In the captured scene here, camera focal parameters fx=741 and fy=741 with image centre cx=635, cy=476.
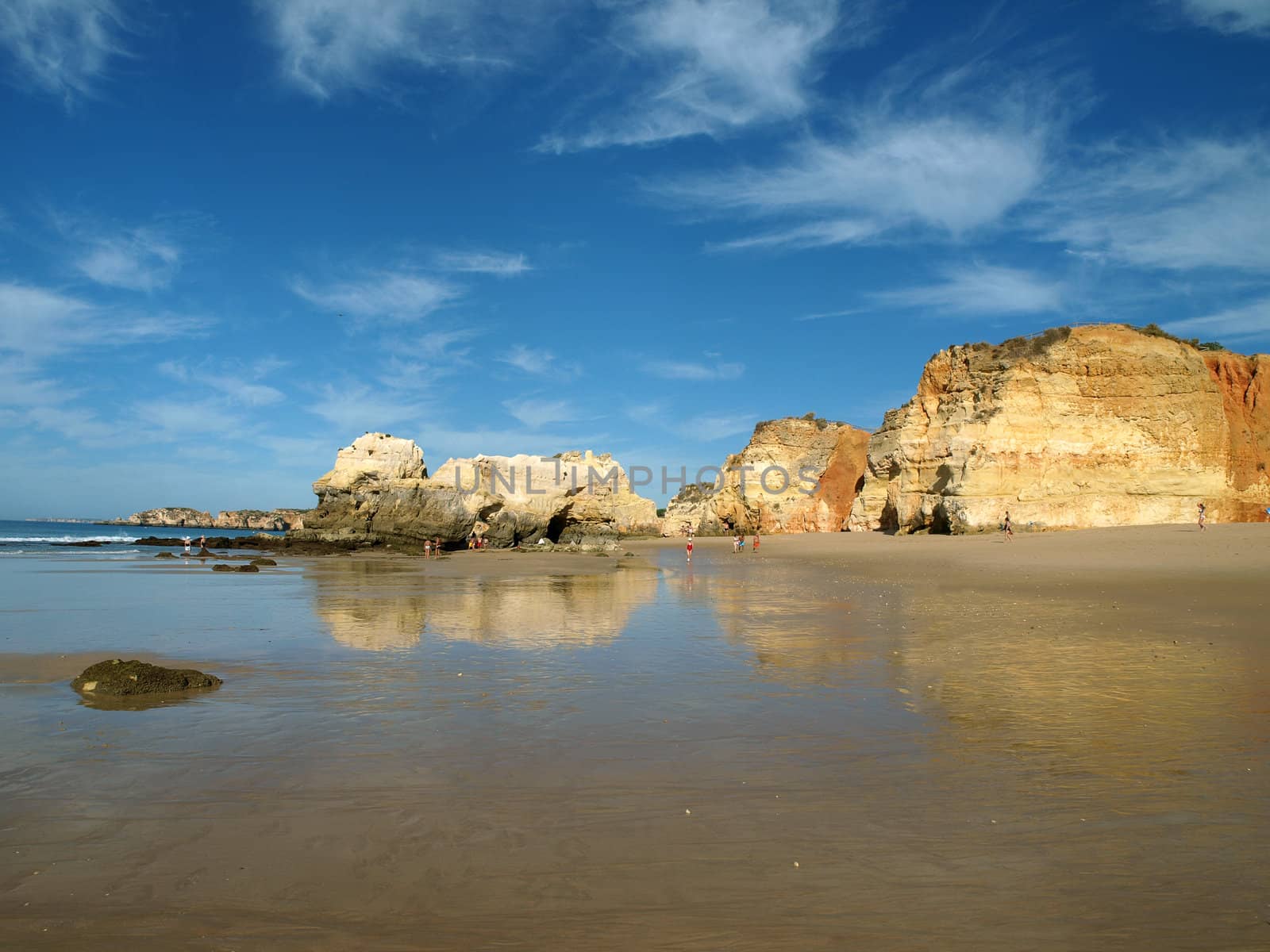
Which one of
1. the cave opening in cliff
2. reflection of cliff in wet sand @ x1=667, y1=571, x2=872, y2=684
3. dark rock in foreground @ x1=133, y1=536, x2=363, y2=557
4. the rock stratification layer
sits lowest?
reflection of cliff in wet sand @ x1=667, y1=571, x2=872, y2=684

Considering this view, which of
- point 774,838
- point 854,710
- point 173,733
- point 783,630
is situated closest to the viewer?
point 774,838

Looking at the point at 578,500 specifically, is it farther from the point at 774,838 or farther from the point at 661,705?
the point at 774,838

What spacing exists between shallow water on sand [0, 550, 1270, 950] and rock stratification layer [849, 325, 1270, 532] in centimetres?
2378

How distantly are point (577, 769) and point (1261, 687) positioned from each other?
598 centimetres

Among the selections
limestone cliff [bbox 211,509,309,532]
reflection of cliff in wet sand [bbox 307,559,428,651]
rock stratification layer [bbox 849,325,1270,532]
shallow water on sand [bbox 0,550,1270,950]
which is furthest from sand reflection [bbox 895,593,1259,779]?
limestone cliff [bbox 211,509,309,532]

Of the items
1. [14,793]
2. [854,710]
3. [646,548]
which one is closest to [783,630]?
[854,710]

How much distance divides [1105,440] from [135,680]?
113ft

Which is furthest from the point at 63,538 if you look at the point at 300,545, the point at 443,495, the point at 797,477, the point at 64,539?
the point at 797,477

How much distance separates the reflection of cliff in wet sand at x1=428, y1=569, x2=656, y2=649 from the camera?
1008 cm

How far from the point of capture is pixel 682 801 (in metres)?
4.04

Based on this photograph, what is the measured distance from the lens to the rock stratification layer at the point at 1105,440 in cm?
3016

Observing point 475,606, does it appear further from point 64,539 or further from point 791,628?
point 64,539

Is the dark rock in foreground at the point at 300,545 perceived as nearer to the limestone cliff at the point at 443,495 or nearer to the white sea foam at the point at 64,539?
the limestone cliff at the point at 443,495

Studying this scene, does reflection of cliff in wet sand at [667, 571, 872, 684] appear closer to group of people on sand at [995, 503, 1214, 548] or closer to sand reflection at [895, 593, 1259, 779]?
sand reflection at [895, 593, 1259, 779]
